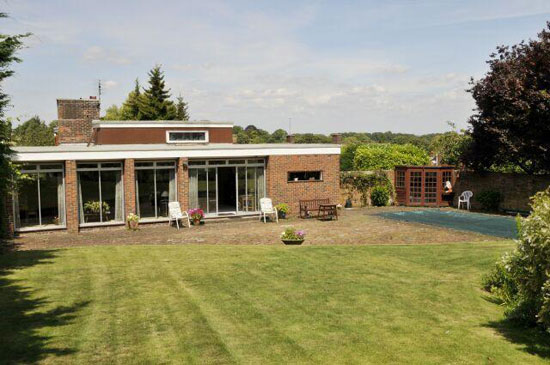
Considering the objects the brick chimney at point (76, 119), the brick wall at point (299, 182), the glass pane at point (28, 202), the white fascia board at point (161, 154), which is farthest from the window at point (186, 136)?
the glass pane at point (28, 202)

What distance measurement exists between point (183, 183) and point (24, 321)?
1447cm

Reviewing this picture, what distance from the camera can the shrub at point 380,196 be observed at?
29.8m

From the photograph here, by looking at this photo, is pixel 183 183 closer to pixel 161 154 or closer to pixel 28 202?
pixel 161 154

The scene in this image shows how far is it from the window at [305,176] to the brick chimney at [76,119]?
10.6 m

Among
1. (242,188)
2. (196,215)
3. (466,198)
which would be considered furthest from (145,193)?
(466,198)

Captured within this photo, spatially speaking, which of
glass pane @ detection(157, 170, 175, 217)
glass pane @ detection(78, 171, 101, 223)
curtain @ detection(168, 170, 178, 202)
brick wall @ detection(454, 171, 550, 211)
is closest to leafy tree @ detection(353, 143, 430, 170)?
brick wall @ detection(454, 171, 550, 211)

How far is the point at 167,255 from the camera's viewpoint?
46.2 feet

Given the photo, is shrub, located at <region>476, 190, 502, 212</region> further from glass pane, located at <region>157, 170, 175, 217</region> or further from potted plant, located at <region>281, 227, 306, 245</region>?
glass pane, located at <region>157, 170, 175, 217</region>

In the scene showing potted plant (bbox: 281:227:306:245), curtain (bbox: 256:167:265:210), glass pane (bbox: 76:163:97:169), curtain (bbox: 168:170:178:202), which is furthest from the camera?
curtain (bbox: 256:167:265:210)

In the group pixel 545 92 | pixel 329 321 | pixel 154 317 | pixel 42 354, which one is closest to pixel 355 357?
pixel 329 321

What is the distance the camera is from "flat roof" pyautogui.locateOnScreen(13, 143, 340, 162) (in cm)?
1920

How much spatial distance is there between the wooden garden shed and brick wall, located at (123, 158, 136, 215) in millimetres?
16591

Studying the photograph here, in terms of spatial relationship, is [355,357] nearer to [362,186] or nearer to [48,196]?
[48,196]

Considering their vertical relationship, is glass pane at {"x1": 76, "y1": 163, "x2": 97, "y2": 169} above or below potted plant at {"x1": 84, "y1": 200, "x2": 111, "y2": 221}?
above
